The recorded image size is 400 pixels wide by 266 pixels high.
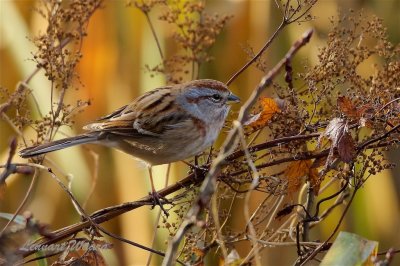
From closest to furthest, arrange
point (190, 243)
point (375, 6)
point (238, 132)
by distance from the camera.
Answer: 1. point (238, 132)
2. point (190, 243)
3. point (375, 6)

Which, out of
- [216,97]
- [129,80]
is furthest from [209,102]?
[129,80]

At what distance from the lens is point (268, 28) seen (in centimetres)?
392

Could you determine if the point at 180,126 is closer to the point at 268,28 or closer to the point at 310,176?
the point at 310,176

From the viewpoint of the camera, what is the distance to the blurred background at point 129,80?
12.6 feet

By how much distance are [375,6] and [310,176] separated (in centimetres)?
266

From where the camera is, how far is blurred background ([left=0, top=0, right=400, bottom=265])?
12.6 feet

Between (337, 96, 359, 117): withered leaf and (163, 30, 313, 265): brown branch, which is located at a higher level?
(337, 96, 359, 117): withered leaf

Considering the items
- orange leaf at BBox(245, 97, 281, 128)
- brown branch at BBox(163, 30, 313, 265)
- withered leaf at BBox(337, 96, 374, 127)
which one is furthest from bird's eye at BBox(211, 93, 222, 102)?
brown branch at BBox(163, 30, 313, 265)

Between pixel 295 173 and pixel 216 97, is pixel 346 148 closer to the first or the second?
pixel 295 173

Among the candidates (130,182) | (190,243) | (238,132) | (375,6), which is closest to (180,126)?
(190,243)

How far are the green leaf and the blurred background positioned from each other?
87.7 inches

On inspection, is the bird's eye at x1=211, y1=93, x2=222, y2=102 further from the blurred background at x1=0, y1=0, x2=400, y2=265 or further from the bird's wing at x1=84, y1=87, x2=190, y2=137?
the blurred background at x1=0, y1=0, x2=400, y2=265

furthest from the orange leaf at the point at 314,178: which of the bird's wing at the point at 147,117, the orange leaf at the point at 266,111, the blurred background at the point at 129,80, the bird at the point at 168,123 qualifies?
the blurred background at the point at 129,80

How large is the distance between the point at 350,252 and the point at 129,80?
108 inches
